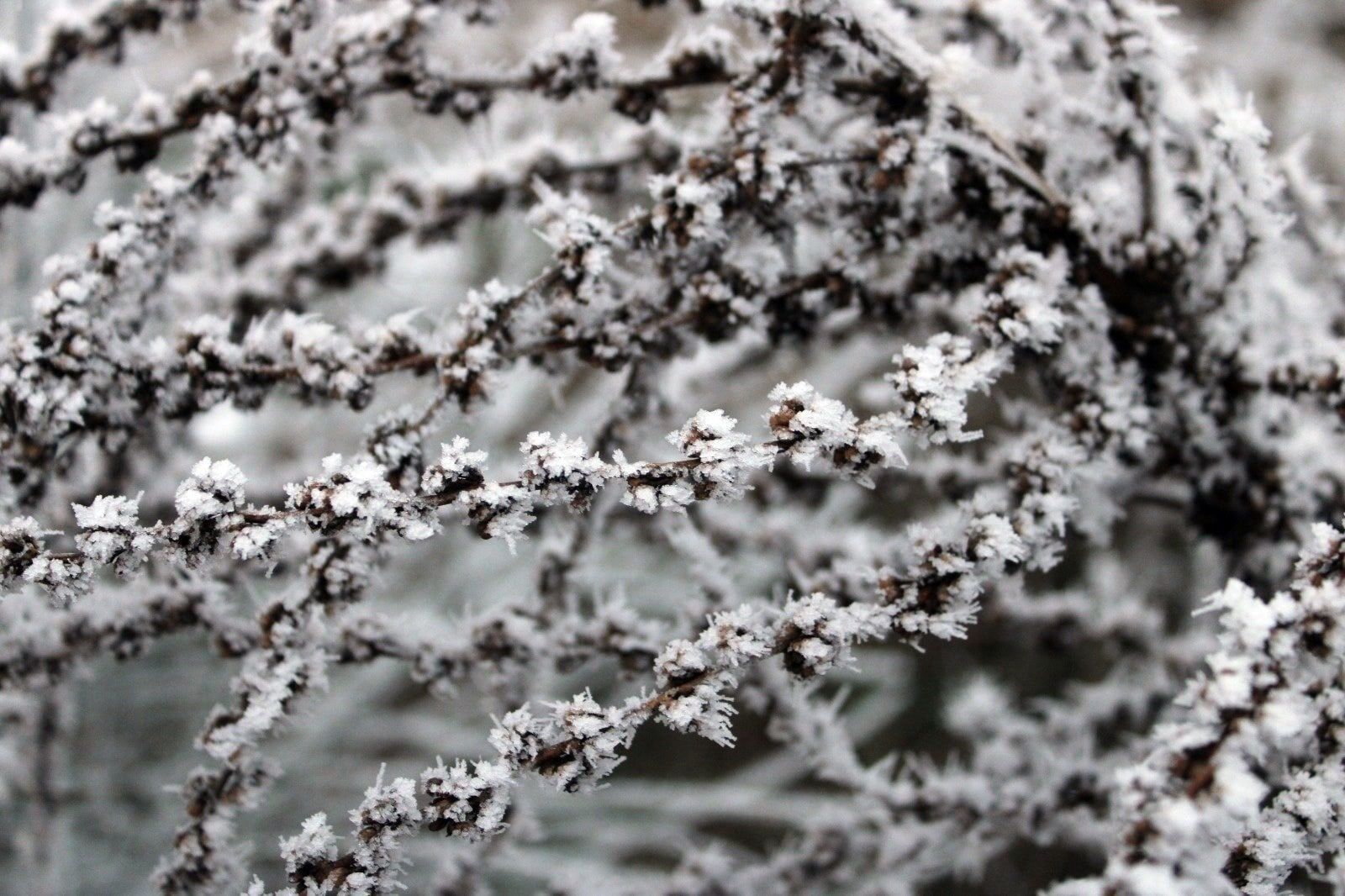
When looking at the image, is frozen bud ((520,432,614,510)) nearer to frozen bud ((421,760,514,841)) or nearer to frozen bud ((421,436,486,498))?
frozen bud ((421,436,486,498))

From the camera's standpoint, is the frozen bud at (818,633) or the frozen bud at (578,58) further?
the frozen bud at (578,58)

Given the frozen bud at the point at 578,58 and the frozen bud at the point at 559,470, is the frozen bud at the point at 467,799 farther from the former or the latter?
the frozen bud at the point at 578,58

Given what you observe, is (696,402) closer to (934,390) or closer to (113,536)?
(934,390)

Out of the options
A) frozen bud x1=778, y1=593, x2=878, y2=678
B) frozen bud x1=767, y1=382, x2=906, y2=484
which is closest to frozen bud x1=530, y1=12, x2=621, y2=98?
frozen bud x1=767, y1=382, x2=906, y2=484

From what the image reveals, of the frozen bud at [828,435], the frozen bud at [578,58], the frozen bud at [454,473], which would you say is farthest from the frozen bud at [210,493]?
the frozen bud at [578,58]

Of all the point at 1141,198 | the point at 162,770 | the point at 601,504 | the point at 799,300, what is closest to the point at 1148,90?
the point at 1141,198

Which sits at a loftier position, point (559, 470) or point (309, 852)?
point (559, 470)

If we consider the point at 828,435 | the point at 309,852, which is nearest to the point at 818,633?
the point at 828,435

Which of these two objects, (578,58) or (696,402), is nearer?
(578,58)

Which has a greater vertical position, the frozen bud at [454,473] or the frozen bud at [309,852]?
the frozen bud at [454,473]

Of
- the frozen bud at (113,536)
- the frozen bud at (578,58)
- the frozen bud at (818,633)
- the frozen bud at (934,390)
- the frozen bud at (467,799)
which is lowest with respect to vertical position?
the frozen bud at (467,799)
